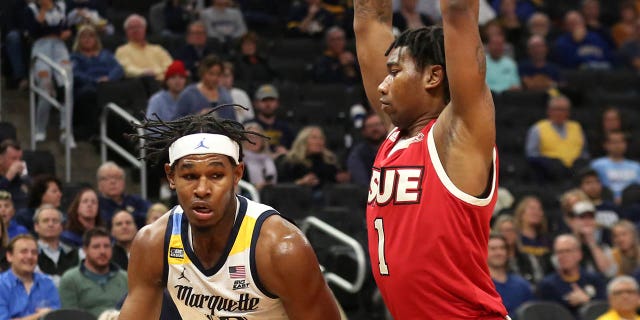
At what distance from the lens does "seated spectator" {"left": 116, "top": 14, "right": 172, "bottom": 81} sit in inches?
501

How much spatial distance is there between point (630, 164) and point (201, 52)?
477 cm

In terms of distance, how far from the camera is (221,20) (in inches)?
567

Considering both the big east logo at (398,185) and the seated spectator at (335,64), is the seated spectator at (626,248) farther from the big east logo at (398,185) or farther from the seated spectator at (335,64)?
the big east logo at (398,185)

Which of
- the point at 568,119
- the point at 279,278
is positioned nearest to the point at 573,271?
the point at 568,119

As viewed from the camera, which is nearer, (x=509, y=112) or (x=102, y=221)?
(x=102, y=221)

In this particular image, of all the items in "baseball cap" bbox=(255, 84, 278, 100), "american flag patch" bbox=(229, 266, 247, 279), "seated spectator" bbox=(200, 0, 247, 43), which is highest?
"seated spectator" bbox=(200, 0, 247, 43)

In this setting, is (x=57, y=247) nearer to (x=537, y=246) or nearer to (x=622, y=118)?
(x=537, y=246)

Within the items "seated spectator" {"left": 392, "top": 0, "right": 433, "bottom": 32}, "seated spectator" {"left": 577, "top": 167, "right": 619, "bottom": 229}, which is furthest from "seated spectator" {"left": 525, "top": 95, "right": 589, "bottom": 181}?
"seated spectator" {"left": 392, "top": 0, "right": 433, "bottom": 32}

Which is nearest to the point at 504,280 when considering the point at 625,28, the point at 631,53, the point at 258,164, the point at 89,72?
the point at 258,164

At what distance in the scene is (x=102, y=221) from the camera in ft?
Answer: 32.9

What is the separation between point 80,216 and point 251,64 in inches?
175

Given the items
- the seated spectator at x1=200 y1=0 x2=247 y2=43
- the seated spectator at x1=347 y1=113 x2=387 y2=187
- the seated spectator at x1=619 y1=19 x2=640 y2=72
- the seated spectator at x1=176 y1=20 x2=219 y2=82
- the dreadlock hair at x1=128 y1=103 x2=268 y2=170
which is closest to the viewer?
the dreadlock hair at x1=128 y1=103 x2=268 y2=170

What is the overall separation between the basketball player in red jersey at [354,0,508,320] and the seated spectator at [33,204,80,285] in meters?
5.05

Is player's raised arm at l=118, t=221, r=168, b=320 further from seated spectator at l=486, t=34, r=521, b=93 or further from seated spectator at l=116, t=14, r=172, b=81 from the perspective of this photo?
seated spectator at l=486, t=34, r=521, b=93
